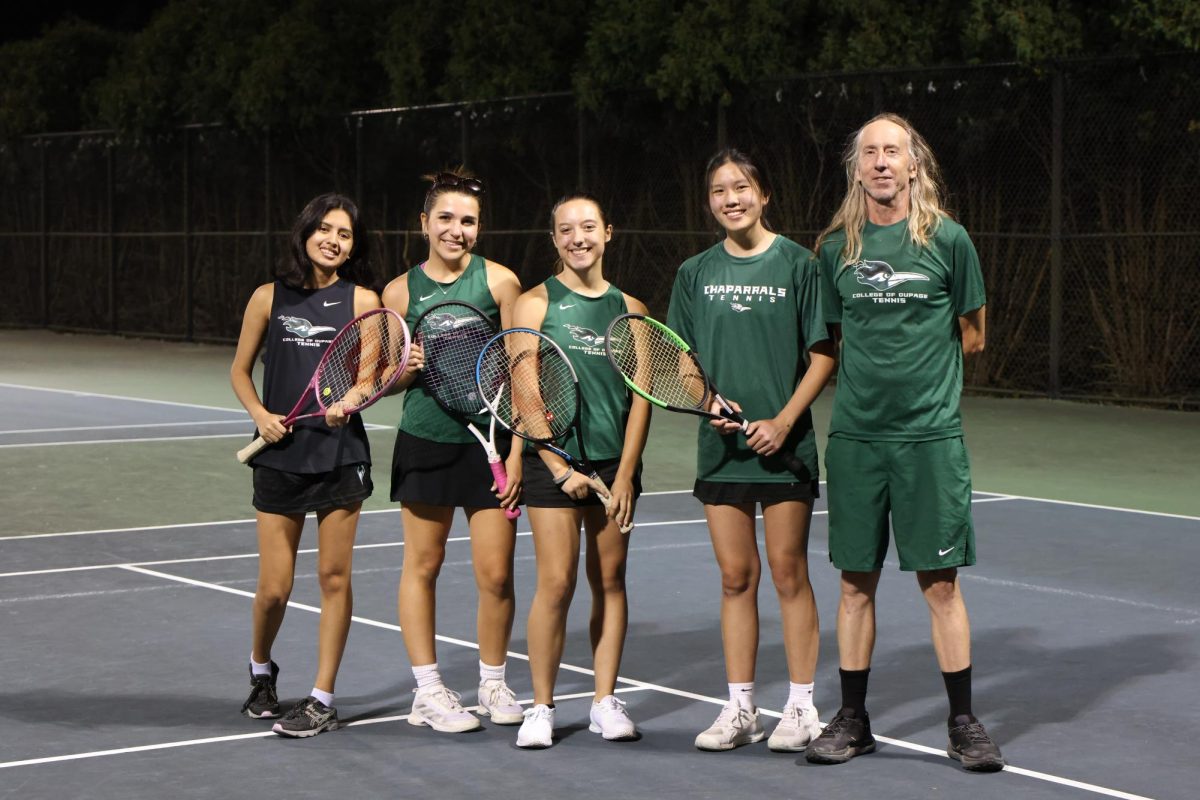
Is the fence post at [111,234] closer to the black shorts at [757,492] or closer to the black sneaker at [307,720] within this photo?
the black sneaker at [307,720]

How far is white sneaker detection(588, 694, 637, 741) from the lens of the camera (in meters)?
5.79

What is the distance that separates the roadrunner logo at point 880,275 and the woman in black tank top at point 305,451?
1.54 m

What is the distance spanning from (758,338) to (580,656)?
180cm

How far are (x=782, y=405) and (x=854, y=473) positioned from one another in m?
0.30

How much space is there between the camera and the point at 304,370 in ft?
20.0

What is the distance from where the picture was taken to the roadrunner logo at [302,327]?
20.0 feet

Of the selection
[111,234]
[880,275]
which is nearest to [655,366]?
[880,275]

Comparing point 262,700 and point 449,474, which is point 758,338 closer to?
point 449,474

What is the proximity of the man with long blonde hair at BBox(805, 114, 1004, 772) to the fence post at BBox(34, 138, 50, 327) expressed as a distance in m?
25.6

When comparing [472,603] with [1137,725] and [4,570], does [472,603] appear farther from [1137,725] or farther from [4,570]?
[1137,725]

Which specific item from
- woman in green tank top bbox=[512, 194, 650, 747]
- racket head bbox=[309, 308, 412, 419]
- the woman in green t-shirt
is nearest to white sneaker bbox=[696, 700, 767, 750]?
the woman in green t-shirt

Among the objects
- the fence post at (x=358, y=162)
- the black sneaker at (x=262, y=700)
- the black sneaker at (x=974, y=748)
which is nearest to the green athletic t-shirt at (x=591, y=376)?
the black sneaker at (x=262, y=700)

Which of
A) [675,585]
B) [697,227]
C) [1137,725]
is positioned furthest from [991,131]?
[1137,725]

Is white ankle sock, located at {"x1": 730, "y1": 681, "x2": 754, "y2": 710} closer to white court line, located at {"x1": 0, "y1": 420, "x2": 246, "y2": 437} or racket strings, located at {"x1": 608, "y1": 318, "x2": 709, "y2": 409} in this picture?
racket strings, located at {"x1": 608, "y1": 318, "x2": 709, "y2": 409}
